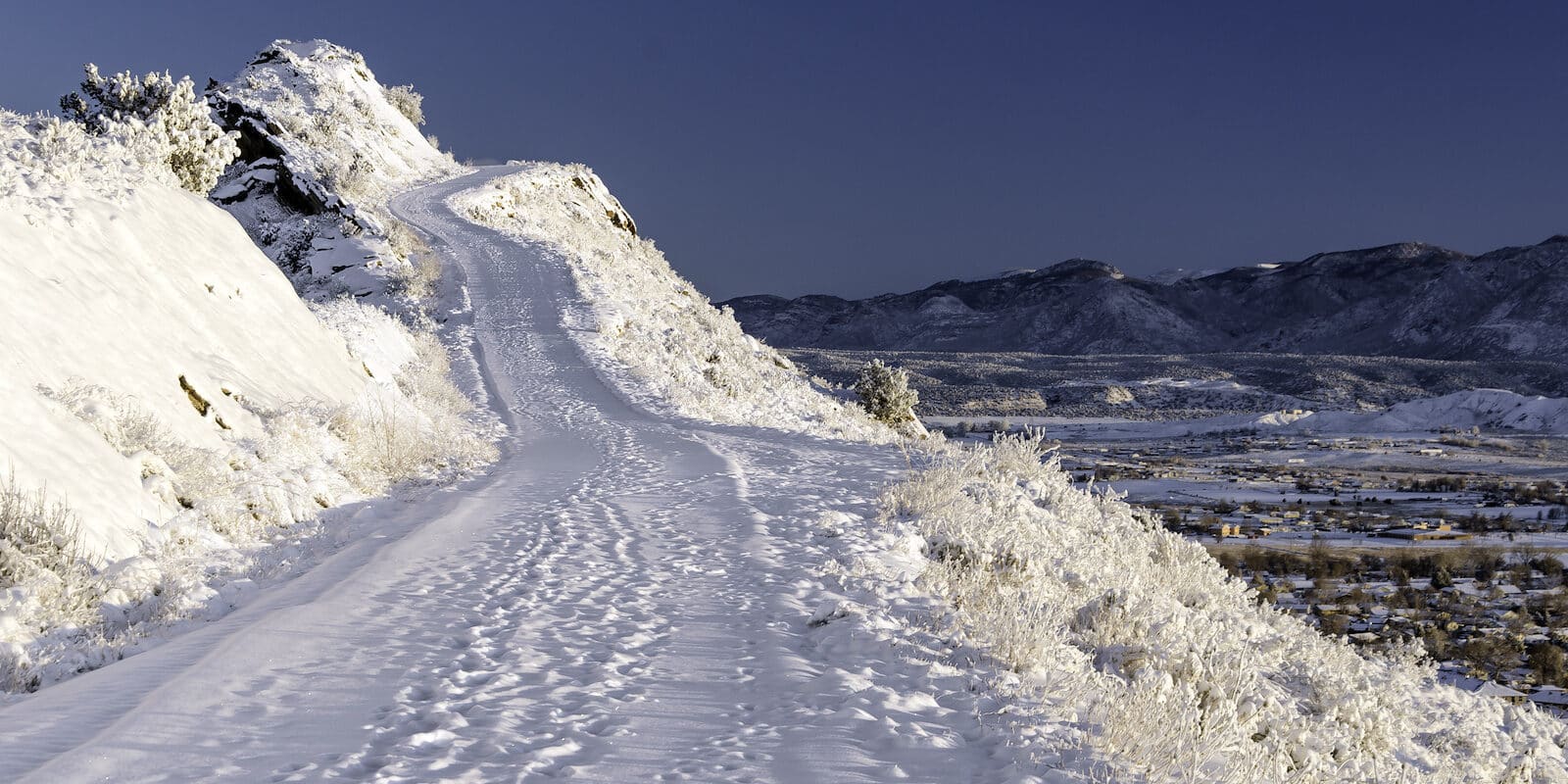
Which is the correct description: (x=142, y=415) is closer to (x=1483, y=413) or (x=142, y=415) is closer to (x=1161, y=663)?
(x=1161, y=663)

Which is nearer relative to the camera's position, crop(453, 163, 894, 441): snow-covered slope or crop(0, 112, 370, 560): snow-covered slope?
crop(0, 112, 370, 560): snow-covered slope

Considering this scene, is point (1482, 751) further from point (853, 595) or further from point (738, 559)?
point (738, 559)

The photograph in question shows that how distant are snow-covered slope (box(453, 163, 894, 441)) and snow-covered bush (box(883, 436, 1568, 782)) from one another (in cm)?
872

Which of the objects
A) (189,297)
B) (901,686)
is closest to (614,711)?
(901,686)

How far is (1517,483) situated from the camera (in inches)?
2726

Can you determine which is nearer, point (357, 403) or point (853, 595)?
point (853, 595)

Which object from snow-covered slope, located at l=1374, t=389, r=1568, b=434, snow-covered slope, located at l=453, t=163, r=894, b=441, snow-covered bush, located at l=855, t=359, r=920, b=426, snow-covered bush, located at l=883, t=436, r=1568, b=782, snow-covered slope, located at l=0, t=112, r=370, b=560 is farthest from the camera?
snow-covered slope, located at l=1374, t=389, r=1568, b=434

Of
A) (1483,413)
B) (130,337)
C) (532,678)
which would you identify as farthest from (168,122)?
(1483,413)

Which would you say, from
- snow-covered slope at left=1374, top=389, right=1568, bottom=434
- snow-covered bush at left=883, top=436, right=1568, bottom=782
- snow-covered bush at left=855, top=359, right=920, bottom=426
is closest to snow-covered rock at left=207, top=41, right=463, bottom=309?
snow-covered bush at left=855, top=359, right=920, bottom=426

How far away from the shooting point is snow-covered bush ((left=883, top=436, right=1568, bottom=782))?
439cm

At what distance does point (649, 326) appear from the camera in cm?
3033

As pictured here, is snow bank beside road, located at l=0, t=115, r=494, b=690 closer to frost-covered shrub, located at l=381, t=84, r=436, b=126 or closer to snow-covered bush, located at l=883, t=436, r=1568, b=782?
snow-covered bush, located at l=883, t=436, r=1568, b=782

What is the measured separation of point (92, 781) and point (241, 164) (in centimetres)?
3971

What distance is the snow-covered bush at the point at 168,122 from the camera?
16.3m
